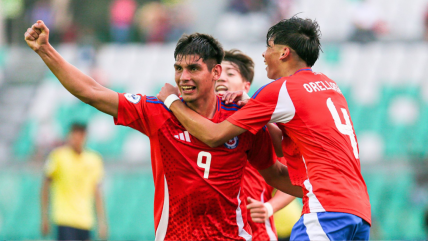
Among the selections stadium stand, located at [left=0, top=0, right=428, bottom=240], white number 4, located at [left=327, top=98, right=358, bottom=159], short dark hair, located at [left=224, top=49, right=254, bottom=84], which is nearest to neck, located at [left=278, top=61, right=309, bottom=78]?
white number 4, located at [left=327, top=98, right=358, bottom=159]

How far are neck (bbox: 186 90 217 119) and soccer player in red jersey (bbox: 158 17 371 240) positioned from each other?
0.55 ft

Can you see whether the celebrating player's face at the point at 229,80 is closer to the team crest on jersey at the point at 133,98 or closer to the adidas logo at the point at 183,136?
the adidas logo at the point at 183,136

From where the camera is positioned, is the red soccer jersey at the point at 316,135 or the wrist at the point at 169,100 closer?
the red soccer jersey at the point at 316,135

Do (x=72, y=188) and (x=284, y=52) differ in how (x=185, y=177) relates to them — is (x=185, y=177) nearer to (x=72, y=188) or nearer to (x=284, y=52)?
(x=284, y=52)

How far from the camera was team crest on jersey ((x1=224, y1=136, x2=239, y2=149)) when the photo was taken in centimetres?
389

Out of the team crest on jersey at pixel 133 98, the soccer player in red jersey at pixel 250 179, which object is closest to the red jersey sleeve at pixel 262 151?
the soccer player in red jersey at pixel 250 179

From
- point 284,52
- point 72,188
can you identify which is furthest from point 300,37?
point 72,188

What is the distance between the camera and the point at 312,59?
13.0 feet

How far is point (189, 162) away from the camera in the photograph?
3.79 metres

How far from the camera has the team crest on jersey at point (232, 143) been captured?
12.8ft

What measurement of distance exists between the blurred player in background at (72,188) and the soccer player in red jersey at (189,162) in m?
4.62

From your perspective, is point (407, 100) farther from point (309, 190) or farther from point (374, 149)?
point (309, 190)

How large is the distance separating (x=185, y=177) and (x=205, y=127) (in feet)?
1.33

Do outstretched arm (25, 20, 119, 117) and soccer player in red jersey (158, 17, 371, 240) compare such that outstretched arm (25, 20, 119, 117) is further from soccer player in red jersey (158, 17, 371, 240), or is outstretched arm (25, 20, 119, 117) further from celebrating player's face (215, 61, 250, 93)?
celebrating player's face (215, 61, 250, 93)
